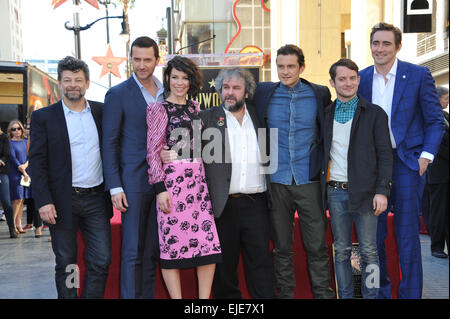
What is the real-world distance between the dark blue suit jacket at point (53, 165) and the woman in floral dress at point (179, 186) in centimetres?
65

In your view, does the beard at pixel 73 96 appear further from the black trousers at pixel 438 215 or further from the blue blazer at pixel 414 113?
the black trousers at pixel 438 215

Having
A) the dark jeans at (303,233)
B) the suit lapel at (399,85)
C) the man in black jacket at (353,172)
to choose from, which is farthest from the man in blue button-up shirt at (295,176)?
the suit lapel at (399,85)

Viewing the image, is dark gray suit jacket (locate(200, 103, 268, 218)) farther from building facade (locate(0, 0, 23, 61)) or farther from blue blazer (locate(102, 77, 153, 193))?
building facade (locate(0, 0, 23, 61))

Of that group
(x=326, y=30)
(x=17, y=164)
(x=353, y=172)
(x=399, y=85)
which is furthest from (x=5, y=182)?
(x=326, y=30)

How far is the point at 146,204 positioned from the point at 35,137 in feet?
3.22

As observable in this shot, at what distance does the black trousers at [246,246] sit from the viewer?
144 inches

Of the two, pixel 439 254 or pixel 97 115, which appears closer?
pixel 439 254

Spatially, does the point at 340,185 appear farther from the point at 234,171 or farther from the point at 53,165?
the point at 53,165

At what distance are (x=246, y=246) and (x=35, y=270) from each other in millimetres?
3485

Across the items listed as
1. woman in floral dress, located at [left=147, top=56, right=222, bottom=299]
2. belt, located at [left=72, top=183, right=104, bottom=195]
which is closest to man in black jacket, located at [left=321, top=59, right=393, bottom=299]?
woman in floral dress, located at [left=147, top=56, right=222, bottom=299]

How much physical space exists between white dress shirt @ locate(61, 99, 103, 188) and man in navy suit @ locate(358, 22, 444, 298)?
7.63 feet

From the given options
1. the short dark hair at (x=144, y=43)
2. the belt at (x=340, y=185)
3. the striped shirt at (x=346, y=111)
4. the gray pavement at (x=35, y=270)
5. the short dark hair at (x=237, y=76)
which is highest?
the short dark hair at (x=144, y=43)

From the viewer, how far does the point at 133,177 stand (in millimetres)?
3613
